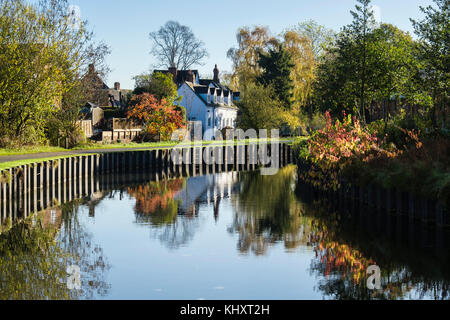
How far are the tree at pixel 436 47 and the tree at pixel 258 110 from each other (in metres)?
30.3

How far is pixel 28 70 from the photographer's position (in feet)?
118


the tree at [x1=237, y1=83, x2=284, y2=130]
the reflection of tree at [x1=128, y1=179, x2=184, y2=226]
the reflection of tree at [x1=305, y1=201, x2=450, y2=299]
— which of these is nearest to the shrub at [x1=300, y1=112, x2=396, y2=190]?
the reflection of tree at [x1=305, y1=201, x2=450, y2=299]

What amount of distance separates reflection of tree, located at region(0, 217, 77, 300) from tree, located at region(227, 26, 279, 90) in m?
57.8

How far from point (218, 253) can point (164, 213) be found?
6.95 m

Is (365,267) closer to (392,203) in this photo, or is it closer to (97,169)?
(392,203)

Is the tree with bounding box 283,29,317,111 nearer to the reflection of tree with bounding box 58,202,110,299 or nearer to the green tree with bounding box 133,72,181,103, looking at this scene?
the green tree with bounding box 133,72,181,103

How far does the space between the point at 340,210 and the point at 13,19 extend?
76.0ft

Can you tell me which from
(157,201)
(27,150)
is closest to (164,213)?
(157,201)

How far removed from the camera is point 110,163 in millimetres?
37500

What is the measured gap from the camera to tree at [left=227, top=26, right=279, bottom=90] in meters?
74.3

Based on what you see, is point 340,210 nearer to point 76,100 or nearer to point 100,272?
point 100,272

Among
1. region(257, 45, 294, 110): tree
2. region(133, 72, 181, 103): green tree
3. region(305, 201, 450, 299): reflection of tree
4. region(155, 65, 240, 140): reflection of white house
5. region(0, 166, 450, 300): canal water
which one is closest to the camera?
region(305, 201, 450, 299): reflection of tree
